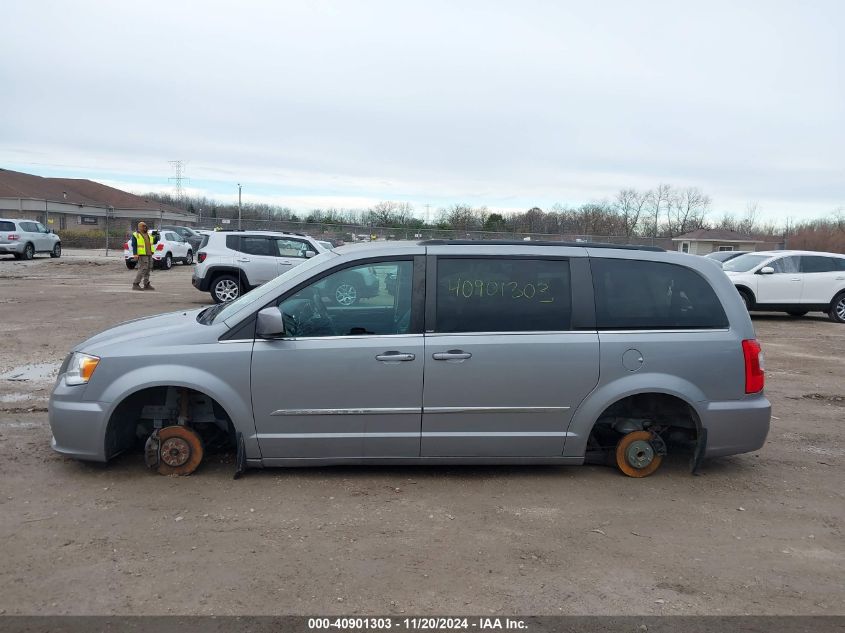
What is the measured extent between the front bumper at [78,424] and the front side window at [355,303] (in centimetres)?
144

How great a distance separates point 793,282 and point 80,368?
15.5m

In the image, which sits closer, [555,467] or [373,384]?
[373,384]

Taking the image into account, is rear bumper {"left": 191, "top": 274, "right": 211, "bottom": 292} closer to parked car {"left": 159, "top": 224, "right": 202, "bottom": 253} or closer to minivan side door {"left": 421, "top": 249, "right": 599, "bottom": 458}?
minivan side door {"left": 421, "top": 249, "right": 599, "bottom": 458}

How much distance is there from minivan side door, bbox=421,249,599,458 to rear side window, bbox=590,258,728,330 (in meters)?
0.27

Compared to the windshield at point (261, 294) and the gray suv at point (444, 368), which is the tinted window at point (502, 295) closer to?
the gray suv at point (444, 368)

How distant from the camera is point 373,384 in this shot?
180 inches

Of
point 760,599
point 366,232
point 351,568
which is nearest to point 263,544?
point 351,568

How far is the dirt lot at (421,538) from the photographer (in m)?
3.32

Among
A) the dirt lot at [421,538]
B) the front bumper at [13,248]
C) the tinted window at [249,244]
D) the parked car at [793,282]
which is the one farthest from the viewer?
the front bumper at [13,248]

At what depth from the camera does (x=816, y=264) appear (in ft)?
51.1

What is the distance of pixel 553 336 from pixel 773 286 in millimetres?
12965

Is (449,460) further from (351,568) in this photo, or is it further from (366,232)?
(366,232)

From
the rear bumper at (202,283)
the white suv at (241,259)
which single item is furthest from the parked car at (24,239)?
the rear bumper at (202,283)

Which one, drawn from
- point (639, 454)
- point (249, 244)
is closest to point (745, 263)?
point (249, 244)
